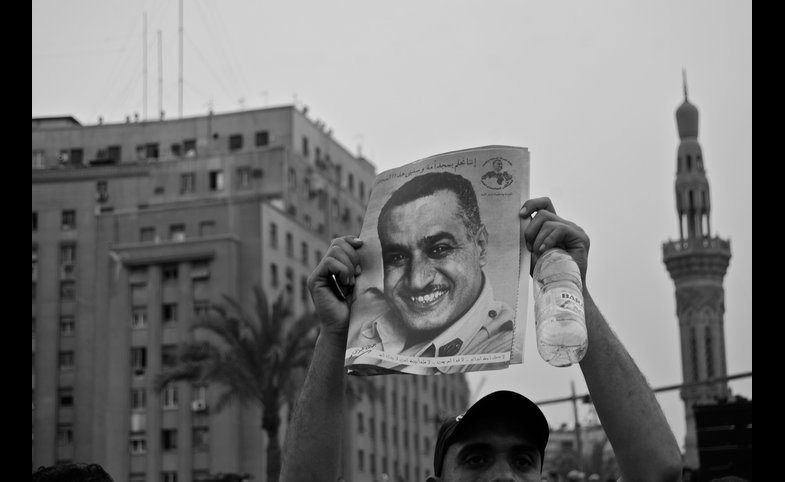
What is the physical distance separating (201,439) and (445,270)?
6706 cm

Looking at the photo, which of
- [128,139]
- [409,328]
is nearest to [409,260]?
[409,328]

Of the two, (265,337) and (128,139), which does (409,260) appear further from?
(128,139)

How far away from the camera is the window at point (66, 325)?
76938 millimetres

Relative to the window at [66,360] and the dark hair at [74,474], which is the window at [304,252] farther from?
the dark hair at [74,474]

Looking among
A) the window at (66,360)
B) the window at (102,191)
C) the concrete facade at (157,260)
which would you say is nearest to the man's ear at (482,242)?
the concrete facade at (157,260)

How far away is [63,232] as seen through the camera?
77.6 metres

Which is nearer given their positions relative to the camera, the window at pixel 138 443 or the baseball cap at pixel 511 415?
the baseball cap at pixel 511 415

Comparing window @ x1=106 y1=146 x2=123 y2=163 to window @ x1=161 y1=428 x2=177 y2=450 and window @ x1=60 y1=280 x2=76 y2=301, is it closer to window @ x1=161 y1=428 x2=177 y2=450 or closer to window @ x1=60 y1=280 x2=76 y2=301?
window @ x1=60 y1=280 x2=76 y2=301

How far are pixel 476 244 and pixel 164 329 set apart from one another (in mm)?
70214

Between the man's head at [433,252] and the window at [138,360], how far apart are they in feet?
230

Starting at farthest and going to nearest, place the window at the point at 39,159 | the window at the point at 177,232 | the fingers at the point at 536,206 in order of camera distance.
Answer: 1. the window at the point at 39,159
2. the window at the point at 177,232
3. the fingers at the point at 536,206

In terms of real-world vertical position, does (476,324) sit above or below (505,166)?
below

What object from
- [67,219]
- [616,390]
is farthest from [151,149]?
[616,390]
